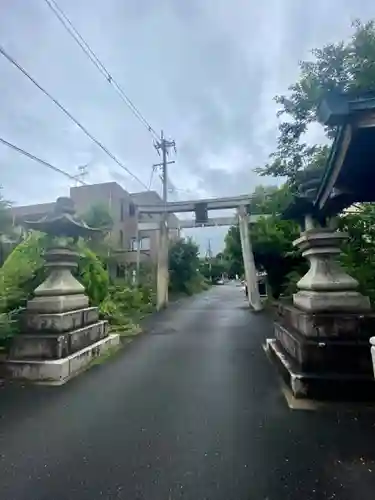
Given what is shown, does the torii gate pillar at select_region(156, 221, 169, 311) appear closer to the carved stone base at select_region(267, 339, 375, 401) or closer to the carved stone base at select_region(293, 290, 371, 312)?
the carved stone base at select_region(293, 290, 371, 312)

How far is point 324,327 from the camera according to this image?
146 inches

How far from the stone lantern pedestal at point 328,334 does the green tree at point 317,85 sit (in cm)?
160

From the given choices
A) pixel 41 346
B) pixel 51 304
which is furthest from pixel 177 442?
pixel 51 304

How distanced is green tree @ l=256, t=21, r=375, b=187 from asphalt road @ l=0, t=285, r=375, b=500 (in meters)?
3.56

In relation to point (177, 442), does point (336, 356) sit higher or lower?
higher

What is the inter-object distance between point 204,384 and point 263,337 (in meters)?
3.57

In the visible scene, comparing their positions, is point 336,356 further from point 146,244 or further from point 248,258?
point 146,244

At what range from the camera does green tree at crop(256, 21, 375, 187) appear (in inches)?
232

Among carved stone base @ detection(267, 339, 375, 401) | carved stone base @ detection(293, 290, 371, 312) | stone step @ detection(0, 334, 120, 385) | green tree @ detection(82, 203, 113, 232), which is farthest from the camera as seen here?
green tree @ detection(82, 203, 113, 232)

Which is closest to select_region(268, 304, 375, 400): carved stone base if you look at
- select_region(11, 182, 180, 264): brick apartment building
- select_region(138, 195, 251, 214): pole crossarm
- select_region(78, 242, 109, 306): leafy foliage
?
select_region(78, 242, 109, 306): leafy foliage

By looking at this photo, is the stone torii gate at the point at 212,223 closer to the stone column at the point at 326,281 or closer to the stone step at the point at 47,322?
the stone column at the point at 326,281

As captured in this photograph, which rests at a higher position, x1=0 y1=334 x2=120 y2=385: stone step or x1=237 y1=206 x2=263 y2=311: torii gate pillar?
x1=237 y1=206 x2=263 y2=311: torii gate pillar

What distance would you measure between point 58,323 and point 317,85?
609cm

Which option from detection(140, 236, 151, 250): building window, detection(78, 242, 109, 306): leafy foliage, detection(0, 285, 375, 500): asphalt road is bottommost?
detection(0, 285, 375, 500): asphalt road
